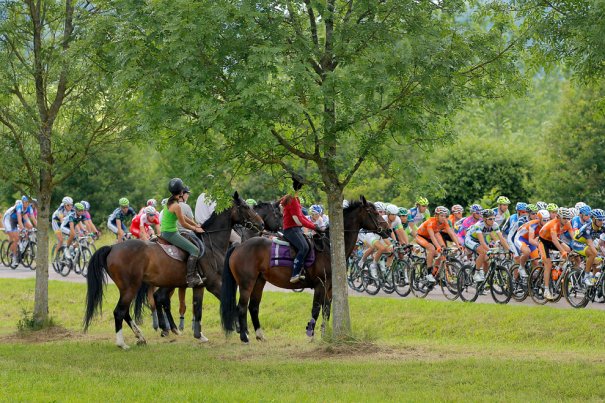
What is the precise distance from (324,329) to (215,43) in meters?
5.19

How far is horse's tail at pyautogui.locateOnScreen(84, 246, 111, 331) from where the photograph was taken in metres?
18.3

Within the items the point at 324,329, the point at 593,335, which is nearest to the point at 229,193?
the point at 324,329

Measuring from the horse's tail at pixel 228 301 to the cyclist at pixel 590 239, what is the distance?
22.4 ft

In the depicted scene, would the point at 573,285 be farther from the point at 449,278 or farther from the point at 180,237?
the point at 180,237

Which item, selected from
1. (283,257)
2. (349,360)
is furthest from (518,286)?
(349,360)

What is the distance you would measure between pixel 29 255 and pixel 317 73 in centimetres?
2130

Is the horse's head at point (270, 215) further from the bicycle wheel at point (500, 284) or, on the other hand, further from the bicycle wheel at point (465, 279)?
the bicycle wheel at point (500, 284)

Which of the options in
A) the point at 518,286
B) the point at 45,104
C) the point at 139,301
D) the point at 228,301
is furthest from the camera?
the point at 518,286

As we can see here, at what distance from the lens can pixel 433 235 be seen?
2378cm

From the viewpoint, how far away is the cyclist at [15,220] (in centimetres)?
3356

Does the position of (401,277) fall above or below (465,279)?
above

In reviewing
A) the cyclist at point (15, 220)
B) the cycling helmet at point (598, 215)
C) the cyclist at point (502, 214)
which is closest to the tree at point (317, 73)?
the cycling helmet at point (598, 215)

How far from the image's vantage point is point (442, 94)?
51.0 ft

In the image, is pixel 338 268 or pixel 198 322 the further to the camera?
pixel 198 322
